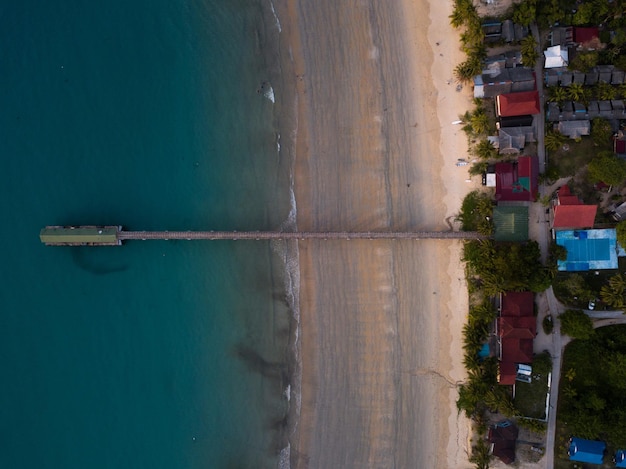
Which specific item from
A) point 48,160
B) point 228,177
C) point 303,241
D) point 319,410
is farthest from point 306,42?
point 319,410

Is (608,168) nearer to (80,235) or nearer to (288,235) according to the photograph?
(288,235)

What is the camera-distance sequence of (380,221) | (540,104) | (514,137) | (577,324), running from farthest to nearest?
(380,221) < (540,104) < (514,137) < (577,324)

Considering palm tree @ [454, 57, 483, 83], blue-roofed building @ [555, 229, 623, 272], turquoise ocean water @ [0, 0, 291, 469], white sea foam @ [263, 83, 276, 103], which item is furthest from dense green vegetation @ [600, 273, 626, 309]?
white sea foam @ [263, 83, 276, 103]

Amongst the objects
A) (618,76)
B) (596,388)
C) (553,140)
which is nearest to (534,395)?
(596,388)

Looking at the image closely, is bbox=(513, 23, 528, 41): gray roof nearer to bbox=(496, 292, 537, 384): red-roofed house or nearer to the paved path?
the paved path

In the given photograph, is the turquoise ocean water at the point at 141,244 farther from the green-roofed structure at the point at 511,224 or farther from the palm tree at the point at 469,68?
the green-roofed structure at the point at 511,224

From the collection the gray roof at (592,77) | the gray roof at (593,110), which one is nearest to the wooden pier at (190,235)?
the gray roof at (593,110)
